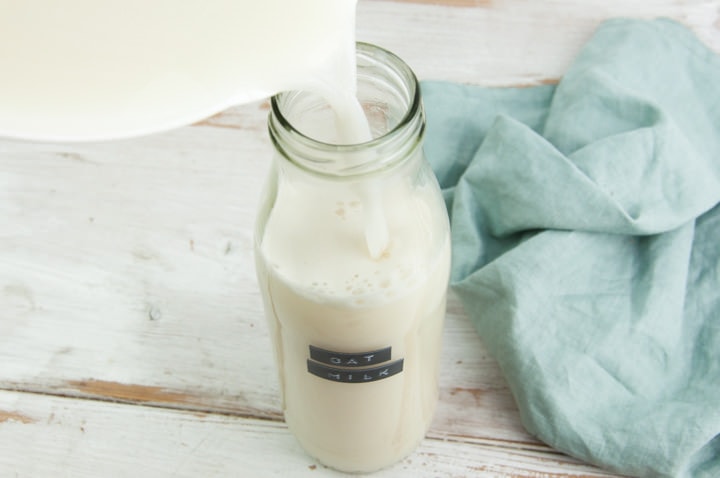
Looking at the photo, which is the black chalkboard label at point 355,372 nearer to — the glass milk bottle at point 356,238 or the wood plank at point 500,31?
the glass milk bottle at point 356,238

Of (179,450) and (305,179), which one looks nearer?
(305,179)

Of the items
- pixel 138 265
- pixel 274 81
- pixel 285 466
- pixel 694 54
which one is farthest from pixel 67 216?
pixel 694 54

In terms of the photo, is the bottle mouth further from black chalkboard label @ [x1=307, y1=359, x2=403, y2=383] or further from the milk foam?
black chalkboard label @ [x1=307, y1=359, x2=403, y2=383]

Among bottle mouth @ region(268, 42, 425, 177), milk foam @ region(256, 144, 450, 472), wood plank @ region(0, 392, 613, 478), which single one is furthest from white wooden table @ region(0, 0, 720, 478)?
bottle mouth @ region(268, 42, 425, 177)

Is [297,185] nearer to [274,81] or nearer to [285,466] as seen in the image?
[274,81]

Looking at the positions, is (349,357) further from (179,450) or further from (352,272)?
(179,450)

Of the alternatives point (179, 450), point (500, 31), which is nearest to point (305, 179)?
point (179, 450)
